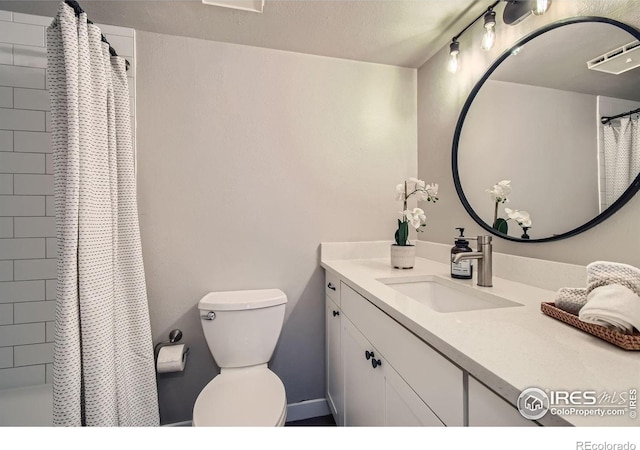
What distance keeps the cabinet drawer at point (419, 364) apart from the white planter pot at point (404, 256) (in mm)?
415

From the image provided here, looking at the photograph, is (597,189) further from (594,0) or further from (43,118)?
(43,118)

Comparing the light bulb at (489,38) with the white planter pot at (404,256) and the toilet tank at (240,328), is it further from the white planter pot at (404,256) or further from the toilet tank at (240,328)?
the toilet tank at (240,328)

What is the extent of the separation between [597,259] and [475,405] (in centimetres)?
71

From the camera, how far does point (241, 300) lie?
1359 millimetres

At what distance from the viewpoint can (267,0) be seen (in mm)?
1195

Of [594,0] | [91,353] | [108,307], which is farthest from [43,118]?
[594,0]

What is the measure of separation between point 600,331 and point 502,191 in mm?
662

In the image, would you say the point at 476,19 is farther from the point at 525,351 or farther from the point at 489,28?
the point at 525,351

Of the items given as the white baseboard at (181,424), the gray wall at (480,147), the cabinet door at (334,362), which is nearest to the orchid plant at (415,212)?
the gray wall at (480,147)

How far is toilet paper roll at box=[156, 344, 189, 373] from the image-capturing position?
1.28 m

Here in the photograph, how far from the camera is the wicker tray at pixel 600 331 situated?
0.52 m

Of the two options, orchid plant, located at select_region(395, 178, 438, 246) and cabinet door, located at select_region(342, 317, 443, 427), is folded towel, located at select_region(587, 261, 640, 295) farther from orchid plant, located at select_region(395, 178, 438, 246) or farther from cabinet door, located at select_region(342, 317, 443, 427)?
orchid plant, located at select_region(395, 178, 438, 246)

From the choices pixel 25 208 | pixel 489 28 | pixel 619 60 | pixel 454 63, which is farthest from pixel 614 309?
pixel 25 208
